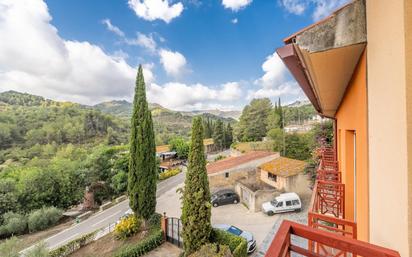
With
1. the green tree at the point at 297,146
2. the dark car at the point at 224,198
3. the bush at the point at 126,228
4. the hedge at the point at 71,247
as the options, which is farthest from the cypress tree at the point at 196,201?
the green tree at the point at 297,146

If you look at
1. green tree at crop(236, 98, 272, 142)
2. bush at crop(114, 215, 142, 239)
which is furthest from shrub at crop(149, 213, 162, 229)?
green tree at crop(236, 98, 272, 142)

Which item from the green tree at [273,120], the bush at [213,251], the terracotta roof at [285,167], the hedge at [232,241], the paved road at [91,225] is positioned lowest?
the paved road at [91,225]

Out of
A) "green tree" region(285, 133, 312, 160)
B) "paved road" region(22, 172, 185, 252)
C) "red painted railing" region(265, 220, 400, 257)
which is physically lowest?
"paved road" region(22, 172, 185, 252)

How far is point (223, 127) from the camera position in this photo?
149ft

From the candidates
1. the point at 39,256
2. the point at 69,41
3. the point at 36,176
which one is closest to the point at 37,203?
the point at 36,176

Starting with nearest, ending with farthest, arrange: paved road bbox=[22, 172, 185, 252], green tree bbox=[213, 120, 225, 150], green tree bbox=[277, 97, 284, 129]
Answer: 1. paved road bbox=[22, 172, 185, 252]
2. green tree bbox=[277, 97, 284, 129]
3. green tree bbox=[213, 120, 225, 150]

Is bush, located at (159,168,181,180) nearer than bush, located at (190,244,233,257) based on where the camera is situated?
No

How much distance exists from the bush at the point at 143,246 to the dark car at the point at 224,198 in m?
5.00

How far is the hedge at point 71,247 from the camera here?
362 inches

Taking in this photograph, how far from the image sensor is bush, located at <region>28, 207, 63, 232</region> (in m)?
14.0

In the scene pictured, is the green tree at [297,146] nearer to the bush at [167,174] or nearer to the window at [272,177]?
the window at [272,177]

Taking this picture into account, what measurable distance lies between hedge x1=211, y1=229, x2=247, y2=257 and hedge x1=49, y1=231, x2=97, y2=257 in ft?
24.7

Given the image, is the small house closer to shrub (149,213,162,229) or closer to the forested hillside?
shrub (149,213,162,229)

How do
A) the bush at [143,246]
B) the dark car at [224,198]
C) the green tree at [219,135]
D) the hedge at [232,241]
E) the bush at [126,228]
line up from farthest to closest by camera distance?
the green tree at [219,135], the dark car at [224,198], the bush at [126,228], the bush at [143,246], the hedge at [232,241]
